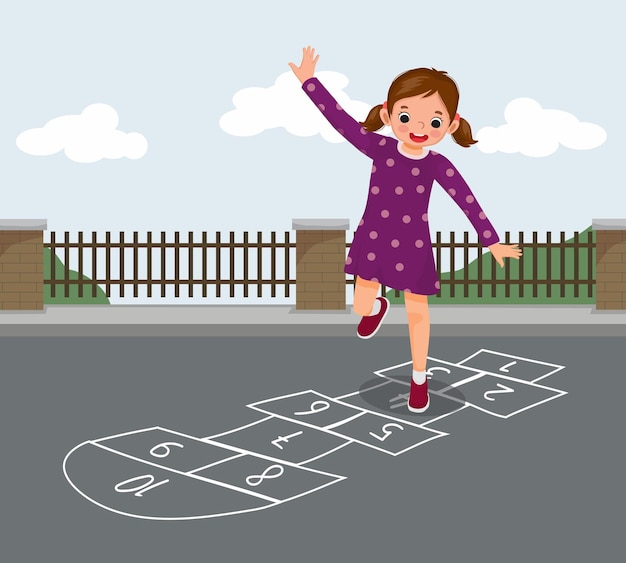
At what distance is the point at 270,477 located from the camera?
832 centimetres

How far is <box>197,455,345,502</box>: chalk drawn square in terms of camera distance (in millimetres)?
8070

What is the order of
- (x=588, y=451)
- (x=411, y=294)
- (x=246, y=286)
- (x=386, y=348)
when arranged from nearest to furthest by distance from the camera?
(x=588, y=451), (x=411, y=294), (x=386, y=348), (x=246, y=286)

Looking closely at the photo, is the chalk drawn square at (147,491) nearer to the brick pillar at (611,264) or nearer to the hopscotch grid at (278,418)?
the hopscotch grid at (278,418)

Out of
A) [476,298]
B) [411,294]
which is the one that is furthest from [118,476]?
[476,298]

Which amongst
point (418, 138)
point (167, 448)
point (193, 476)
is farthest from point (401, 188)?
point (193, 476)

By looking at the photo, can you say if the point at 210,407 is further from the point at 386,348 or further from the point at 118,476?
the point at 386,348

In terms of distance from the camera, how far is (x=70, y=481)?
8234mm

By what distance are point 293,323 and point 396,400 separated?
13.2 ft

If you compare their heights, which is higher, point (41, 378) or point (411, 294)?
point (411, 294)

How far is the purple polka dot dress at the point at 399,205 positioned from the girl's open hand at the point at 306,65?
0.07m

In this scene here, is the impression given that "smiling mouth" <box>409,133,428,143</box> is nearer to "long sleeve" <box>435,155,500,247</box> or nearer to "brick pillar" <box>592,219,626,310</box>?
"long sleeve" <box>435,155,500,247</box>

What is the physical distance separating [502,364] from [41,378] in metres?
4.67

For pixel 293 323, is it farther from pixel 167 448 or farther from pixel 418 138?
pixel 167 448

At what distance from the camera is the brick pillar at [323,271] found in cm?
1502
